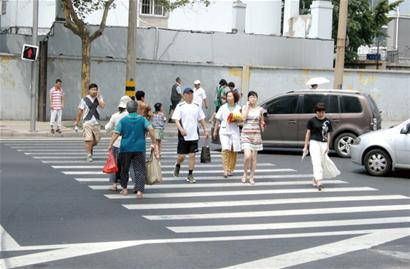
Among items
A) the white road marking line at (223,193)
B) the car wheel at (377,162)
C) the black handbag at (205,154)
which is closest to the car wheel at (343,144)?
the car wheel at (377,162)

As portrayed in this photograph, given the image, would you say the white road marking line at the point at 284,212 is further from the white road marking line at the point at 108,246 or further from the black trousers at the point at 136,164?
the black trousers at the point at 136,164

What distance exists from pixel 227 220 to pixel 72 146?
10793 millimetres

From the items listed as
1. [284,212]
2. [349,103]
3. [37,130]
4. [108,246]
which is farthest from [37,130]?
[108,246]

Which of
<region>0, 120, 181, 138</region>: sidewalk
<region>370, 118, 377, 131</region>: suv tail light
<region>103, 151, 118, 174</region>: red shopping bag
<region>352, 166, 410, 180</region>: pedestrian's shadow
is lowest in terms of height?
<region>352, 166, 410, 180</region>: pedestrian's shadow

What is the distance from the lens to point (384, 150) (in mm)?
15836

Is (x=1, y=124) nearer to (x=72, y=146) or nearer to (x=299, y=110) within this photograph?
(x=72, y=146)

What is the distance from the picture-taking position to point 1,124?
86.8 feet

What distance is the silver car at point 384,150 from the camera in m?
15.5

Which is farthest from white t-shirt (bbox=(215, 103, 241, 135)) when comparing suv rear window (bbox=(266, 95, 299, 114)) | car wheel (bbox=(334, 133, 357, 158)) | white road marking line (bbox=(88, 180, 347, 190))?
car wheel (bbox=(334, 133, 357, 158))

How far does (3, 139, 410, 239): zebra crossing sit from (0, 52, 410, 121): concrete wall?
1155 centimetres

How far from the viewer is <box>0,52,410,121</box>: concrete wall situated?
2817 centimetres

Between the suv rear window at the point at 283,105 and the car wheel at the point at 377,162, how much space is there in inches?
163

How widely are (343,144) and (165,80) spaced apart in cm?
1216

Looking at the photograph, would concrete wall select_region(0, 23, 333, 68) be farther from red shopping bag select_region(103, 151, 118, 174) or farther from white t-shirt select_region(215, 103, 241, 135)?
red shopping bag select_region(103, 151, 118, 174)
